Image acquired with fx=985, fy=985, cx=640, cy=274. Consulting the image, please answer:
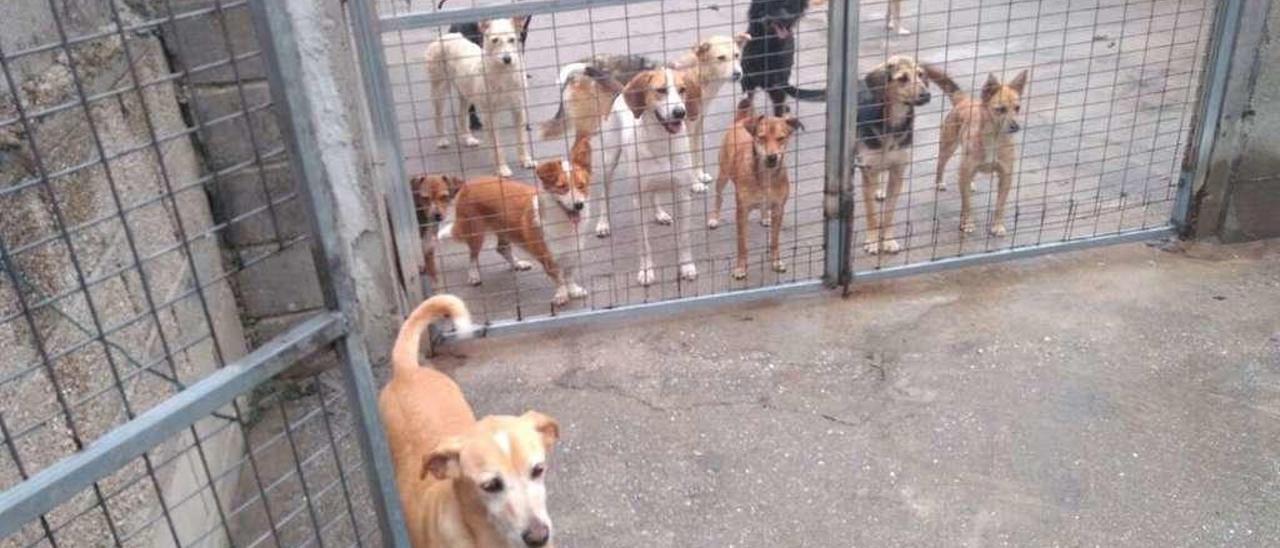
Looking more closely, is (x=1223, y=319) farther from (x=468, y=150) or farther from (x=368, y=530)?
(x=468, y=150)

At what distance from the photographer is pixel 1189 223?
4.89 m

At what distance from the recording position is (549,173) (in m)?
4.60

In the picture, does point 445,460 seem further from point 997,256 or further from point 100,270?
point 997,256

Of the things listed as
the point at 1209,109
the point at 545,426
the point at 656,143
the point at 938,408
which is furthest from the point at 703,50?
the point at 545,426

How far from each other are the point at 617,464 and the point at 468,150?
3.95 m

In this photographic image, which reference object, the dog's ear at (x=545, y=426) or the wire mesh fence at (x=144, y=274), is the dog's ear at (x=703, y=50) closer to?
the wire mesh fence at (x=144, y=274)

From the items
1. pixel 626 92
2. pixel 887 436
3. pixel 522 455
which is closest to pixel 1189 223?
pixel 887 436

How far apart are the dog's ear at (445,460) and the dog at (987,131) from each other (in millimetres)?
3551

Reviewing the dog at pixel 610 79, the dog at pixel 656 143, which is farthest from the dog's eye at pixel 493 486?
the dog at pixel 610 79

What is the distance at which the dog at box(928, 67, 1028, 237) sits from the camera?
5.01 meters

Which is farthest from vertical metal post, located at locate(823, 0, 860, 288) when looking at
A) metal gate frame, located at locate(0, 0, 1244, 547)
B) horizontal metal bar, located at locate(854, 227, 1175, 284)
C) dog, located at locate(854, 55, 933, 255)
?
dog, located at locate(854, 55, 933, 255)

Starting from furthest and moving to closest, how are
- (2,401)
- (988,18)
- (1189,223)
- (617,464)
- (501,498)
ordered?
(988,18), (1189,223), (617,464), (501,498), (2,401)

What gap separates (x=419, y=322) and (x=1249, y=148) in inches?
157

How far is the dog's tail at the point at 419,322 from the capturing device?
2766 millimetres
